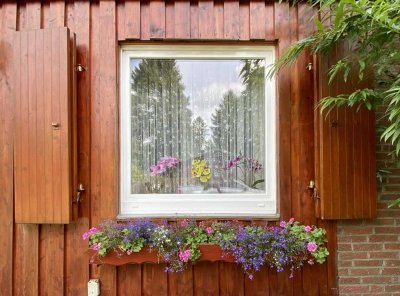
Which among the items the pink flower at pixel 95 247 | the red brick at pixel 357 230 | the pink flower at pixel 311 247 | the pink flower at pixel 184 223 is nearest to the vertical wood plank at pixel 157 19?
the pink flower at pixel 184 223

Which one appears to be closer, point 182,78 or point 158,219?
point 158,219

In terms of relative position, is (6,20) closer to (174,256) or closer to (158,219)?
(158,219)

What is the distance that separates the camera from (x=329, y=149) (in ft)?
7.62

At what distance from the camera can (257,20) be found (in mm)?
2461

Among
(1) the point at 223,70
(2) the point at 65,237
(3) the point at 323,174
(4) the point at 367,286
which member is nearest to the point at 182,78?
(1) the point at 223,70

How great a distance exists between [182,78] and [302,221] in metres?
1.43

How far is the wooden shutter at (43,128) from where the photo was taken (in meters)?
2.26

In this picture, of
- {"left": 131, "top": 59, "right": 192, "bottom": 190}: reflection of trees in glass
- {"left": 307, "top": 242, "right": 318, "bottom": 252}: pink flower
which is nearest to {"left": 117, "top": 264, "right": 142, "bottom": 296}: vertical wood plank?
{"left": 131, "top": 59, "right": 192, "bottom": 190}: reflection of trees in glass

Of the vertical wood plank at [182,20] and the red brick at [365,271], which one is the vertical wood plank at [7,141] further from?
the red brick at [365,271]

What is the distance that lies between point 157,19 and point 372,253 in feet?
7.76

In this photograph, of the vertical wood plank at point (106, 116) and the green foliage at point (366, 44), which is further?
the vertical wood plank at point (106, 116)

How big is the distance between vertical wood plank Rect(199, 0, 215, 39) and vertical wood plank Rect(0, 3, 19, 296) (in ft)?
4.54

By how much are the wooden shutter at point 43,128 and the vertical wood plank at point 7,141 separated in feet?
0.54

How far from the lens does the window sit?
8.27 ft
